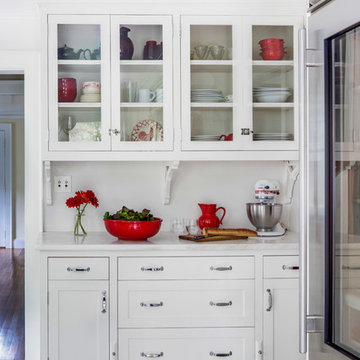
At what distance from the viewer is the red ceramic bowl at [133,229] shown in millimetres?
2734

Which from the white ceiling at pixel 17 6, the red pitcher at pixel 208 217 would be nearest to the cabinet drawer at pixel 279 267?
the red pitcher at pixel 208 217

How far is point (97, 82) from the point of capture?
112 inches

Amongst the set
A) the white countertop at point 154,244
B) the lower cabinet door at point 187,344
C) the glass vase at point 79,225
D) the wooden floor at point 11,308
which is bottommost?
the wooden floor at point 11,308

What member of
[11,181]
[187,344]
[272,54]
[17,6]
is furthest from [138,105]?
[11,181]

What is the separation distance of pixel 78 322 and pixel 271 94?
64.4 inches

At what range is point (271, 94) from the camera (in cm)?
289

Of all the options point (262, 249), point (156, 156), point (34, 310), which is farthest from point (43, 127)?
point (262, 249)

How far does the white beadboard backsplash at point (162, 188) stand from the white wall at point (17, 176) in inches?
209

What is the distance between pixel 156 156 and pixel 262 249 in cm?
77

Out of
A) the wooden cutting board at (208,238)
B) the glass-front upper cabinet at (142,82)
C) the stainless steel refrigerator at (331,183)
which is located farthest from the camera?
the glass-front upper cabinet at (142,82)

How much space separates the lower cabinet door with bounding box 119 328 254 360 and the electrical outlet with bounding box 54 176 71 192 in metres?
0.98

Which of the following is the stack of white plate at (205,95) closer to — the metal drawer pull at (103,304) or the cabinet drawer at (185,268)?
the cabinet drawer at (185,268)

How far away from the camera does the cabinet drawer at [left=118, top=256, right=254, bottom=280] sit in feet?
→ 8.68

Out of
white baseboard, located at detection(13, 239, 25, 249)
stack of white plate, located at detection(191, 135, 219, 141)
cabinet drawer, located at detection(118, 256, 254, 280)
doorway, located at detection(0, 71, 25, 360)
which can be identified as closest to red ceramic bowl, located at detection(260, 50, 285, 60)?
stack of white plate, located at detection(191, 135, 219, 141)
